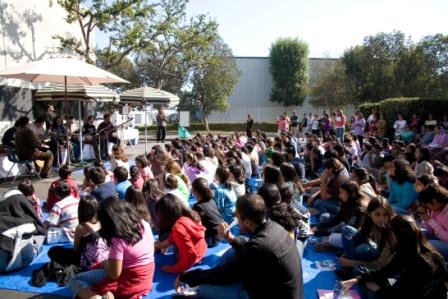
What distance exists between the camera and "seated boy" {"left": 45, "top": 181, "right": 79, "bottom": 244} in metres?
5.55

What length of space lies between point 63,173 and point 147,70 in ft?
95.2

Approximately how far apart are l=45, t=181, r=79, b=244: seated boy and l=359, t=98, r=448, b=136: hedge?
56.4ft

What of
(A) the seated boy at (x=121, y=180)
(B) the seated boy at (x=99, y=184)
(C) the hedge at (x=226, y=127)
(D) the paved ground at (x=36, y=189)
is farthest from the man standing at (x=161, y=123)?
(B) the seated boy at (x=99, y=184)

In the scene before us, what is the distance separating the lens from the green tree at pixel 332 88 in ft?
110

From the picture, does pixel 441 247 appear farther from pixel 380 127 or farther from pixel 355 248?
pixel 380 127

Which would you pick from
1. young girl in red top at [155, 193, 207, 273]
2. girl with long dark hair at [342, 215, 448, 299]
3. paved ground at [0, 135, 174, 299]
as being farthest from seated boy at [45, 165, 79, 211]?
girl with long dark hair at [342, 215, 448, 299]

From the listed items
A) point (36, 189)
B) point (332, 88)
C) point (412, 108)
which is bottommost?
point (36, 189)

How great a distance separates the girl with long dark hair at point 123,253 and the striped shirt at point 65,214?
77.3 inches

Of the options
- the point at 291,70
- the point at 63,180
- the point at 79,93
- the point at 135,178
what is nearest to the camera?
the point at 63,180

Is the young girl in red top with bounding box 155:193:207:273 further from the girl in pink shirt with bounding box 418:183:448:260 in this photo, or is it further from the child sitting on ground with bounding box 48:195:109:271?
the girl in pink shirt with bounding box 418:183:448:260

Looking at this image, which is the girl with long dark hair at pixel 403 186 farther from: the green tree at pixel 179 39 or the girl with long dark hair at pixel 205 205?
the green tree at pixel 179 39

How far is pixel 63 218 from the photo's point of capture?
5.64 meters

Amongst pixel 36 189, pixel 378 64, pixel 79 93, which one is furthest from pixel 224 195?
pixel 378 64

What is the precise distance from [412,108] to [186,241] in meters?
17.3
